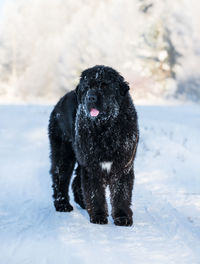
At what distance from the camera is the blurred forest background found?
27.8 meters

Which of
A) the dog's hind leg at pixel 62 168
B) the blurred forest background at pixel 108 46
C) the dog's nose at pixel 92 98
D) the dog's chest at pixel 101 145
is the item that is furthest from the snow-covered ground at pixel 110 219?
the blurred forest background at pixel 108 46

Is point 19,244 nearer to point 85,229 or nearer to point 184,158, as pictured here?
point 85,229

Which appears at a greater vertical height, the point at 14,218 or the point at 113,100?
the point at 113,100

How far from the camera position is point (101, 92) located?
4121 mm


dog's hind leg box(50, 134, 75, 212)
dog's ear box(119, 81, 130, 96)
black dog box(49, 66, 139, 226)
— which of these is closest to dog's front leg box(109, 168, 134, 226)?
black dog box(49, 66, 139, 226)

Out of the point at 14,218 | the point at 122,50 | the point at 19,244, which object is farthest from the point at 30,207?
the point at 122,50

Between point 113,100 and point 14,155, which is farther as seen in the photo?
point 14,155

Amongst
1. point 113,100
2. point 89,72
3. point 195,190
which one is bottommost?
point 195,190

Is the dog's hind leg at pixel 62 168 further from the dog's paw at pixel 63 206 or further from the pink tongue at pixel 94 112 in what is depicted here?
the pink tongue at pixel 94 112

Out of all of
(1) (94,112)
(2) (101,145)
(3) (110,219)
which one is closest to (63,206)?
(3) (110,219)

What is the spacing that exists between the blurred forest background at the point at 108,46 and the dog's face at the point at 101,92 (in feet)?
76.4

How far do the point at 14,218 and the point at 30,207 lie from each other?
0.58 m

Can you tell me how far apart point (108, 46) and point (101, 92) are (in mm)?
34481

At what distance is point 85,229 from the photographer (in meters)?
4.09
